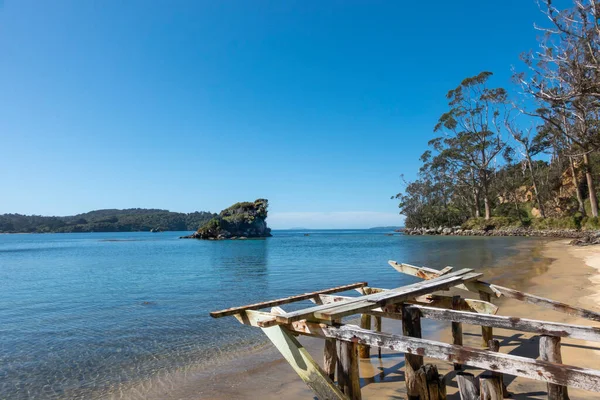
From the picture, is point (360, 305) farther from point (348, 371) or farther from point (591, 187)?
point (591, 187)

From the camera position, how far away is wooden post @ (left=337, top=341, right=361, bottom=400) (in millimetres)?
4703

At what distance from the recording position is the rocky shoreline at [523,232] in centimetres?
3052

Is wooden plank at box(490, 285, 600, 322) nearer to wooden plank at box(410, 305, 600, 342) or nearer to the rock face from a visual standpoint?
wooden plank at box(410, 305, 600, 342)

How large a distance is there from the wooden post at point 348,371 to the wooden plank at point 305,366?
0.99 feet

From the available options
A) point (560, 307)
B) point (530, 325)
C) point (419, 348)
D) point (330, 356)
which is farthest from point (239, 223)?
point (419, 348)

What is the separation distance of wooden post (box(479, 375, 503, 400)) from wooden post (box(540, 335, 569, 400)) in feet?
3.62

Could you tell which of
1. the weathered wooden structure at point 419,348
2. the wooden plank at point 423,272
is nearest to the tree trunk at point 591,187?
the wooden plank at point 423,272

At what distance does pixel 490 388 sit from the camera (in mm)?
3660

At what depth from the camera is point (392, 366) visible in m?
6.66

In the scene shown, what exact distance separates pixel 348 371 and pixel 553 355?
244cm

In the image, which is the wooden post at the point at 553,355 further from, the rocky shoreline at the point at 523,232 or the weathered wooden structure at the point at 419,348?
the rocky shoreline at the point at 523,232

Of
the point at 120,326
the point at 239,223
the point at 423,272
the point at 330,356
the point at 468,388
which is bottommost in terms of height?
the point at 120,326

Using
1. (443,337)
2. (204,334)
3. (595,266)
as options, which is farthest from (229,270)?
(595,266)

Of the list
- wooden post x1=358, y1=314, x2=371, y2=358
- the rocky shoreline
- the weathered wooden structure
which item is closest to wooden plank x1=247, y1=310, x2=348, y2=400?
the weathered wooden structure
